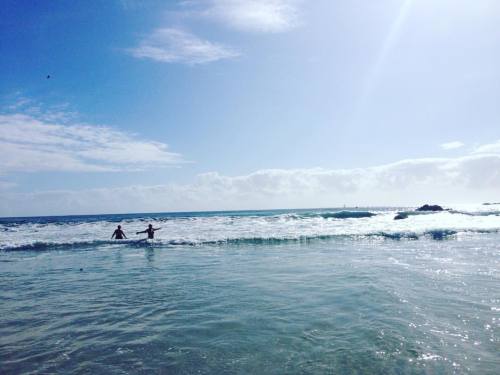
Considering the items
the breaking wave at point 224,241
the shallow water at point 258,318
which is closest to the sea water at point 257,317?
the shallow water at point 258,318

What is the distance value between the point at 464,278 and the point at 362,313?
624 cm

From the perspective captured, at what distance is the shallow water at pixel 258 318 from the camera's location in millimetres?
6207

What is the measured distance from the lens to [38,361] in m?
6.41

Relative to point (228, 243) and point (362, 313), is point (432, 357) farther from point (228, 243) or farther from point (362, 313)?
point (228, 243)

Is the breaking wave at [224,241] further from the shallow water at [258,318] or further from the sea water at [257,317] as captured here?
the shallow water at [258,318]

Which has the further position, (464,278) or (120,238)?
(120,238)

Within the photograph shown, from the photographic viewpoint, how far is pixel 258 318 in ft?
28.2

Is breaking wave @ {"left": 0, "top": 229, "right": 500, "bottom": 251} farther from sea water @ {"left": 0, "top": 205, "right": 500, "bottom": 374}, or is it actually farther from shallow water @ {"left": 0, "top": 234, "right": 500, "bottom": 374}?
shallow water @ {"left": 0, "top": 234, "right": 500, "bottom": 374}

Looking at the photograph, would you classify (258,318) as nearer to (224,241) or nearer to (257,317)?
(257,317)

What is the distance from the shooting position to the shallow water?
621 cm

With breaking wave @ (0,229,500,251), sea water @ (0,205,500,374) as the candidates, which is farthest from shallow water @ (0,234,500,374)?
breaking wave @ (0,229,500,251)

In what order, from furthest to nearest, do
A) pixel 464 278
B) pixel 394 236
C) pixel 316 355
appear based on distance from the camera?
pixel 394 236 < pixel 464 278 < pixel 316 355

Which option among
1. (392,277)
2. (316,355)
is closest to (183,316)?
(316,355)

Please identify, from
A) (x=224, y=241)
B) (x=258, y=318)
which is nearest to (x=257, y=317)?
(x=258, y=318)
